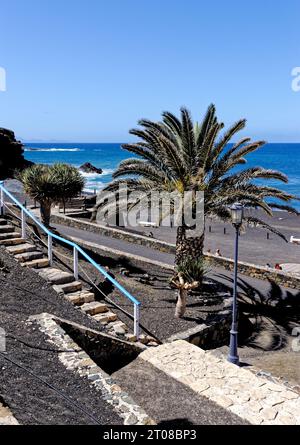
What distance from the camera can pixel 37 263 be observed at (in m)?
10.7

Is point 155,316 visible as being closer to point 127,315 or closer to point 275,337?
point 127,315

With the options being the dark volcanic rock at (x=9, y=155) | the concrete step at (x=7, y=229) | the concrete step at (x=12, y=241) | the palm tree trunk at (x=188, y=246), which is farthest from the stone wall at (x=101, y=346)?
the dark volcanic rock at (x=9, y=155)

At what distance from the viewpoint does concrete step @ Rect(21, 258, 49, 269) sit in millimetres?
10469

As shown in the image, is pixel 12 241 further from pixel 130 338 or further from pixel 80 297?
pixel 130 338

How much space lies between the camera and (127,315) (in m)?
10.9

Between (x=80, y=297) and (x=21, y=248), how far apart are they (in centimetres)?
257

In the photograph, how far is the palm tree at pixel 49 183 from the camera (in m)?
15.6

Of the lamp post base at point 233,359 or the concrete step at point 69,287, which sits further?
the concrete step at point 69,287

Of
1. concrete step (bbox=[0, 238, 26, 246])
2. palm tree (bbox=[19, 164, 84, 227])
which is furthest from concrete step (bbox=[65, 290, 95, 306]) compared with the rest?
palm tree (bbox=[19, 164, 84, 227])

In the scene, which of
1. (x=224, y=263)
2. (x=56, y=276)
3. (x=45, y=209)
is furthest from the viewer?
(x=224, y=263)

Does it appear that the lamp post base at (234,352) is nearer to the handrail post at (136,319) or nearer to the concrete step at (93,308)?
the handrail post at (136,319)

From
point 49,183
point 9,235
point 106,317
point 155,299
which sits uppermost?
point 49,183

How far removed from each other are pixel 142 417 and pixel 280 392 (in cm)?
320

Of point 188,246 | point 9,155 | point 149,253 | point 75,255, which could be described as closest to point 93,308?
point 75,255
